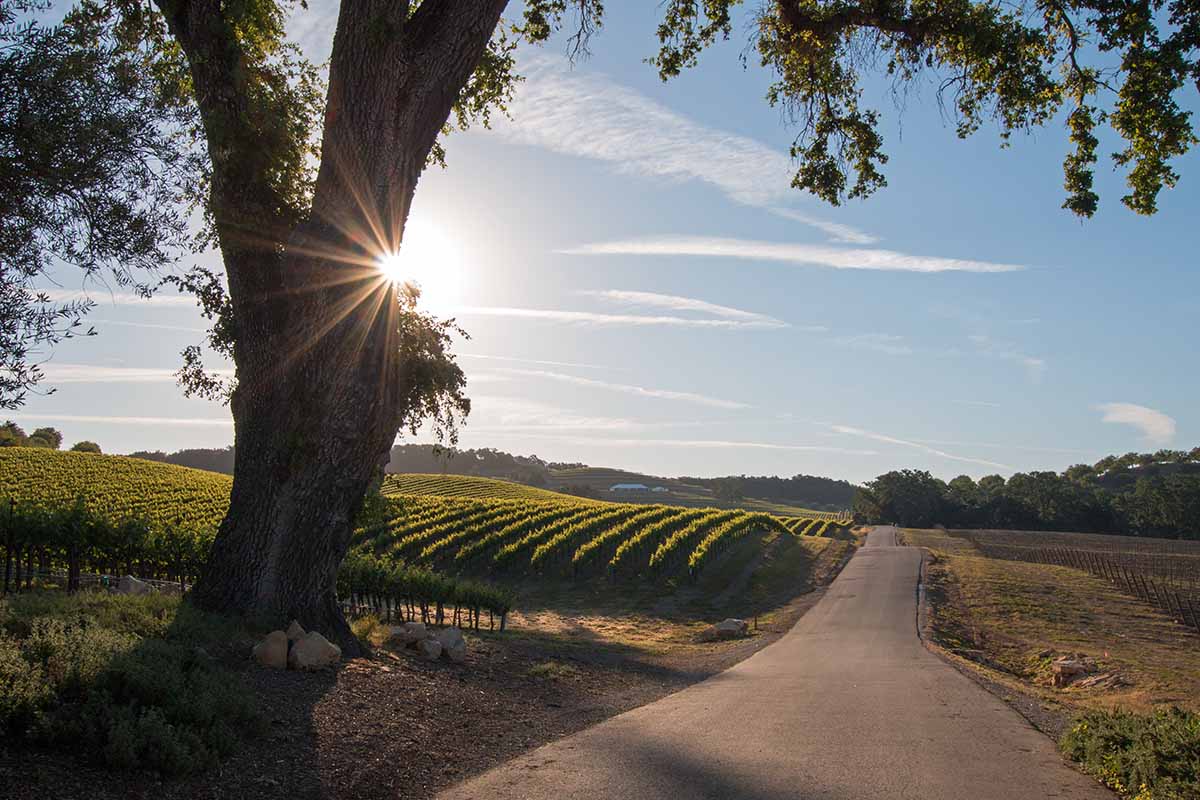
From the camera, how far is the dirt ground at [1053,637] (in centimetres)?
1401

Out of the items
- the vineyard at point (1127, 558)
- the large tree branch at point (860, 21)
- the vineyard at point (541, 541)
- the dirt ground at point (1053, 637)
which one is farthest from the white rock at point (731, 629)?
the large tree branch at point (860, 21)

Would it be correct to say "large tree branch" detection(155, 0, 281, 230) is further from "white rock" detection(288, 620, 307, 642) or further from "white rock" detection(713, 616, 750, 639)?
"white rock" detection(713, 616, 750, 639)

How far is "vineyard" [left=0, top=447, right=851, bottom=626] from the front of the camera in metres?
19.3

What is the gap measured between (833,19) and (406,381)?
28.6ft

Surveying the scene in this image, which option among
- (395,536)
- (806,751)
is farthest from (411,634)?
(395,536)

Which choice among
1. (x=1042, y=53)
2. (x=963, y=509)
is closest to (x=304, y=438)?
(x=1042, y=53)

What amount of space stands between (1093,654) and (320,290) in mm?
23120

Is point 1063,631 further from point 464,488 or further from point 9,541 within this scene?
point 464,488

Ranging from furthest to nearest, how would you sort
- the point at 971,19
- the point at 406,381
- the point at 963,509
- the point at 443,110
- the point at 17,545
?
the point at 963,509
the point at 17,545
the point at 406,381
the point at 971,19
the point at 443,110

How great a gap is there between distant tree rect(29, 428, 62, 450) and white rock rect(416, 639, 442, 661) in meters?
96.5

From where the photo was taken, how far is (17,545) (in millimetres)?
18141

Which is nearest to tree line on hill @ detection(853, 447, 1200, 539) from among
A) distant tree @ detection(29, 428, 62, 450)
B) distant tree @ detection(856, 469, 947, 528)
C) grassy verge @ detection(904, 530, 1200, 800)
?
distant tree @ detection(856, 469, 947, 528)

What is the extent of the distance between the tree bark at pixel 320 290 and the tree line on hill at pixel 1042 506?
11539 centimetres

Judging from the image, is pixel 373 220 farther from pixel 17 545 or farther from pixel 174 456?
pixel 174 456
